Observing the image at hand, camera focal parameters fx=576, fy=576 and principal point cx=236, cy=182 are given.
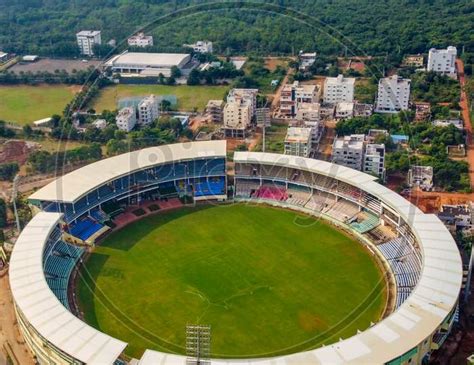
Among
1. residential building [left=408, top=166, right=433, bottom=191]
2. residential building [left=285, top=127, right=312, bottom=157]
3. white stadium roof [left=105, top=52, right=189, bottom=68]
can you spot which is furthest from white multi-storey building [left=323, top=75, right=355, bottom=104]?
white stadium roof [left=105, top=52, right=189, bottom=68]

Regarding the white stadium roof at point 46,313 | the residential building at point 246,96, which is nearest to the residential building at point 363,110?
the residential building at point 246,96

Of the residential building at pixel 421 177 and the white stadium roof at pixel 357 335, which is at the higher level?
the residential building at pixel 421 177

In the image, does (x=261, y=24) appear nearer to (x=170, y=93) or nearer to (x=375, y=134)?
(x=170, y=93)

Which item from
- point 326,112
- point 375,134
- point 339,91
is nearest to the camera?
point 375,134

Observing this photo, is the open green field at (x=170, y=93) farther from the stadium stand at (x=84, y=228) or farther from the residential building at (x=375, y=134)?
the stadium stand at (x=84, y=228)

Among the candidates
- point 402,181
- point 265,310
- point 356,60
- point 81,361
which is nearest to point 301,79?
point 356,60

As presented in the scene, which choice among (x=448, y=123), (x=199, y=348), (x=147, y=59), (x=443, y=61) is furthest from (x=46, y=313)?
(x=443, y=61)
